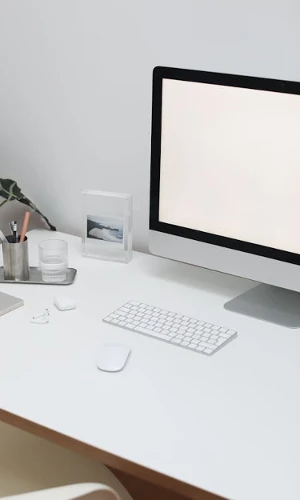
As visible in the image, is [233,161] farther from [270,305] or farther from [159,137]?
[270,305]

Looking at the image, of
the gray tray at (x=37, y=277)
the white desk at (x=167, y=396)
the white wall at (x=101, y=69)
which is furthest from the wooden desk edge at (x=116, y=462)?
the white wall at (x=101, y=69)

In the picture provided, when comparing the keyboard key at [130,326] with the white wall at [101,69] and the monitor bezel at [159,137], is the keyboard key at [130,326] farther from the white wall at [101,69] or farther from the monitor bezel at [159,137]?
the white wall at [101,69]

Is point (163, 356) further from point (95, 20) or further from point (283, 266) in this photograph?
point (95, 20)

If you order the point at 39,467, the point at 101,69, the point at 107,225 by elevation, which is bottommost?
the point at 39,467

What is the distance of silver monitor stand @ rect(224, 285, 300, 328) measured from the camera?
4.70 ft

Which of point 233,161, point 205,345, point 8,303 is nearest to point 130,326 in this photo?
point 205,345

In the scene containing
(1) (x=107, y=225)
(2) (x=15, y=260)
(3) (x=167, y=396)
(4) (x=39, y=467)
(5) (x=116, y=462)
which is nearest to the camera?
(5) (x=116, y=462)

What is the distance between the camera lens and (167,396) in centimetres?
117

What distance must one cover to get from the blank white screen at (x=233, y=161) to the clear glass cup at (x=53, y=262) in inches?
10.8

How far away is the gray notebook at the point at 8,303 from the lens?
1.46 m

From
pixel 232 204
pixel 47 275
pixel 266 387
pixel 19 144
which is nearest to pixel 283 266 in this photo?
pixel 232 204

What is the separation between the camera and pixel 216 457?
3.37ft

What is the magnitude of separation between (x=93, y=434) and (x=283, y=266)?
21.2 inches

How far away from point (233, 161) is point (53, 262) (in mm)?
474
